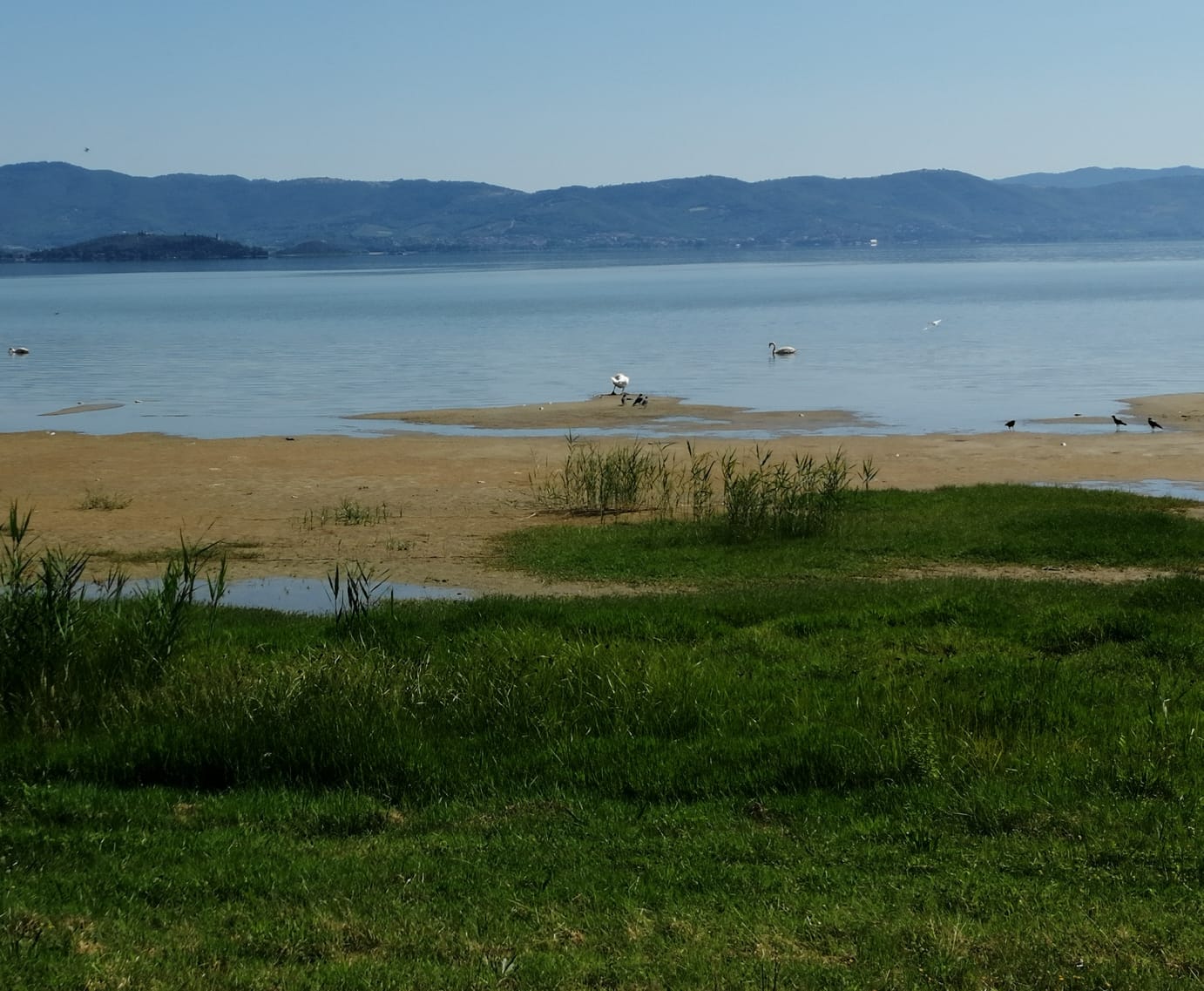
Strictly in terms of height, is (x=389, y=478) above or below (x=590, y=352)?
below

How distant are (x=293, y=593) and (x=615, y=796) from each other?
10.1 meters

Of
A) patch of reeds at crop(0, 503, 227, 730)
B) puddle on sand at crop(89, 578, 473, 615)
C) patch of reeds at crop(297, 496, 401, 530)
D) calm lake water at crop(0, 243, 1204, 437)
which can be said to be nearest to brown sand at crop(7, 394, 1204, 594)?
patch of reeds at crop(297, 496, 401, 530)

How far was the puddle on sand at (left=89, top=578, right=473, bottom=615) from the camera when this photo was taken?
16656 millimetres

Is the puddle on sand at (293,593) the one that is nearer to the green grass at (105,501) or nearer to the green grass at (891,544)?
the green grass at (891,544)

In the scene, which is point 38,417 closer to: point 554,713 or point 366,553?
point 366,553

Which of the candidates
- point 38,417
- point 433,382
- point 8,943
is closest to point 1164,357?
point 433,382

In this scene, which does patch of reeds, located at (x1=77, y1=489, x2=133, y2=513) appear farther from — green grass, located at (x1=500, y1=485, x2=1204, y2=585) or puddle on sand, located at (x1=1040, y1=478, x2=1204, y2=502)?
puddle on sand, located at (x1=1040, y1=478, x2=1204, y2=502)

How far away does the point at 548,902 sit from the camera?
6535 mm

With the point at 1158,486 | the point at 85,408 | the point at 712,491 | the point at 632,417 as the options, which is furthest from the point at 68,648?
the point at 85,408

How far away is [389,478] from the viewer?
26859mm

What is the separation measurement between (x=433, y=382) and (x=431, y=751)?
3993cm

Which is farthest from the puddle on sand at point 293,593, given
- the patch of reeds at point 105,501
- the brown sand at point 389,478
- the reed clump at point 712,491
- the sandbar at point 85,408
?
the sandbar at point 85,408

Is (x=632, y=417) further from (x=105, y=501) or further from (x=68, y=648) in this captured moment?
(x=68, y=648)

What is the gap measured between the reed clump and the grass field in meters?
5.34
